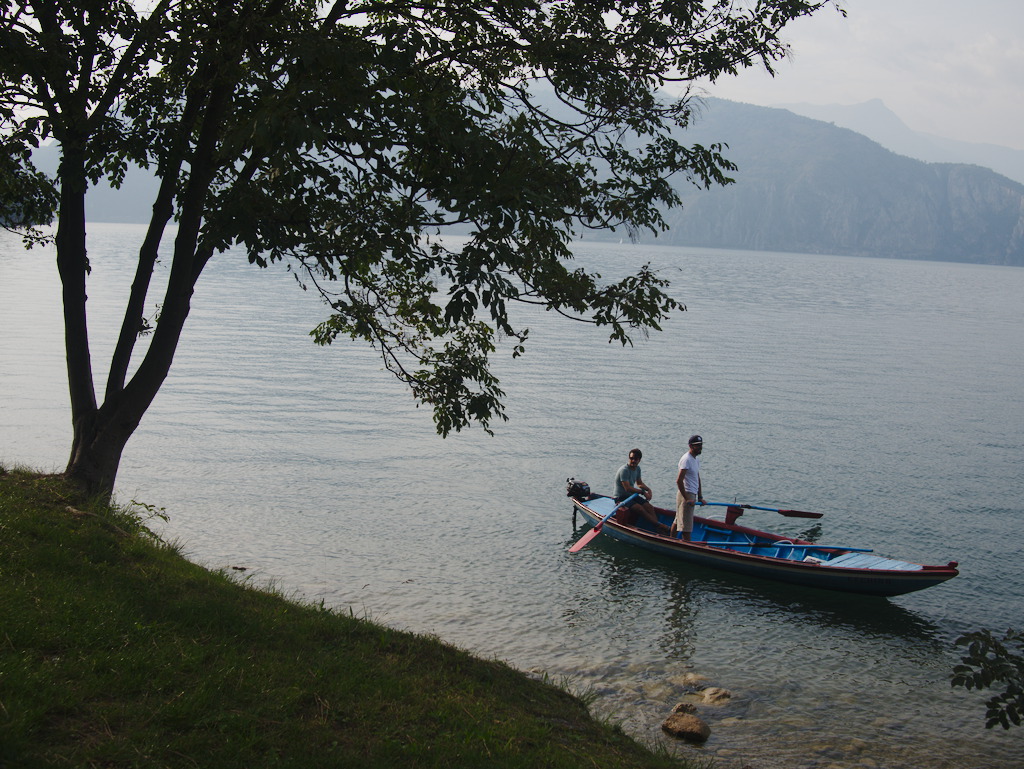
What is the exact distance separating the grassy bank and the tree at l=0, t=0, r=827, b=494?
10.4 ft

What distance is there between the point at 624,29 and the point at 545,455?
18.5 m

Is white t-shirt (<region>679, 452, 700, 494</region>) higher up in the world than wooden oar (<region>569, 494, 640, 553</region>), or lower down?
higher up

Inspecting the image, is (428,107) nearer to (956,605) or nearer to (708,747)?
(708,747)

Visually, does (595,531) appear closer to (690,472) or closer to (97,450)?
(690,472)

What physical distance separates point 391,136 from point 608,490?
57.1 feet

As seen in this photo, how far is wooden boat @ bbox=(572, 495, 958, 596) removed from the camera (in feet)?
54.4

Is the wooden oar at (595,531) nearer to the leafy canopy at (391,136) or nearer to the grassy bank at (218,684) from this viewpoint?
the leafy canopy at (391,136)

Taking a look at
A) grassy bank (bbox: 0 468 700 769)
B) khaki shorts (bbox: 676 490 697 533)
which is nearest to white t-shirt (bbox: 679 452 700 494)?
khaki shorts (bbox: 676 490 697 533)

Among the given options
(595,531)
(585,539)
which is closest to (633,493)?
(595,531)

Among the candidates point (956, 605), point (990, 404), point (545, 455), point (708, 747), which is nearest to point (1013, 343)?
point (990, 404)

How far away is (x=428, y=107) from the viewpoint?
852 centimetres

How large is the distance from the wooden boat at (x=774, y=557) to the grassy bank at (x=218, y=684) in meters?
9.48

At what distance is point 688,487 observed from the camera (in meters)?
19.0

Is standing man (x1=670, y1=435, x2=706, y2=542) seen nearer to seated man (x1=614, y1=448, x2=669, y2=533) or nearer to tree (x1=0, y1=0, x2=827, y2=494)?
seated man (x1=614, y1=448, x2=669, y2=533)
